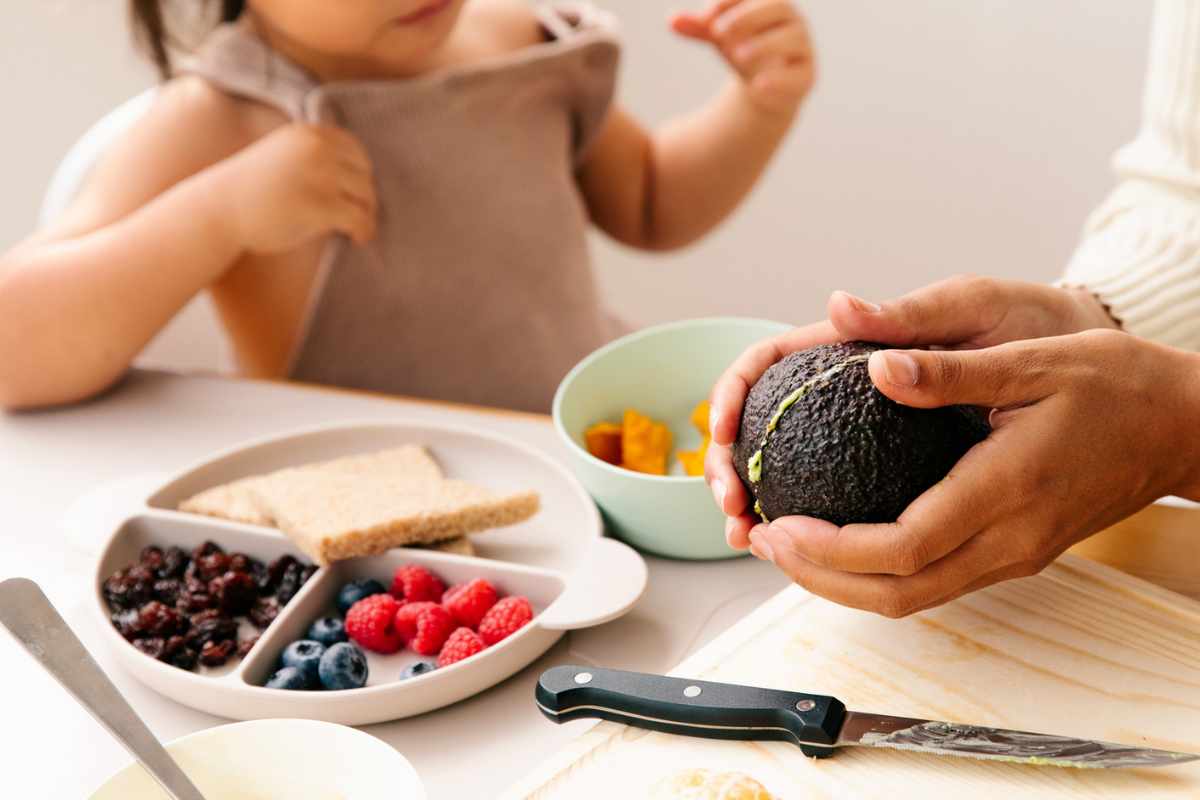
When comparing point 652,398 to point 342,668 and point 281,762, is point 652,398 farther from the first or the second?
point 281,762

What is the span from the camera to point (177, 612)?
2.91ft

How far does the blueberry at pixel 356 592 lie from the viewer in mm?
919

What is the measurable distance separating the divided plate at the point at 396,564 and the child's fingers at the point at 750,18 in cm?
72

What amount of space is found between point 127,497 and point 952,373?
2.53ft

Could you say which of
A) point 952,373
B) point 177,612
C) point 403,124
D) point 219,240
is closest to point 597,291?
point 403,124

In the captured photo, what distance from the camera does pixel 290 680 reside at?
820mm

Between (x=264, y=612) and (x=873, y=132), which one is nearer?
(x=264, y=612)

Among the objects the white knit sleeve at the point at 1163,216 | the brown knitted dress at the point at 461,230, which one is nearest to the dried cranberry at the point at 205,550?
the brown knitted dress at the point at 461,230

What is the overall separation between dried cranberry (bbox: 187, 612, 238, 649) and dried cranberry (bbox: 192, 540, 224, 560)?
88mm

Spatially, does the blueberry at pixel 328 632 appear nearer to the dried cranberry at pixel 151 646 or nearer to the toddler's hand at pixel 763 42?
the dried cranberry at pixel 151 646

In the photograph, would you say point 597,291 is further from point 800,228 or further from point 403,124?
point 800,228

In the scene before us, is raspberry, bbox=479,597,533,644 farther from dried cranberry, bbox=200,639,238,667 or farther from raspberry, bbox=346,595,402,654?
dried cranberry, bbox=200,639,238,667

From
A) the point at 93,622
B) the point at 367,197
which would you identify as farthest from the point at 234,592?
the point at 367,197

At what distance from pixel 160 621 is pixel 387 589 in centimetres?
18
